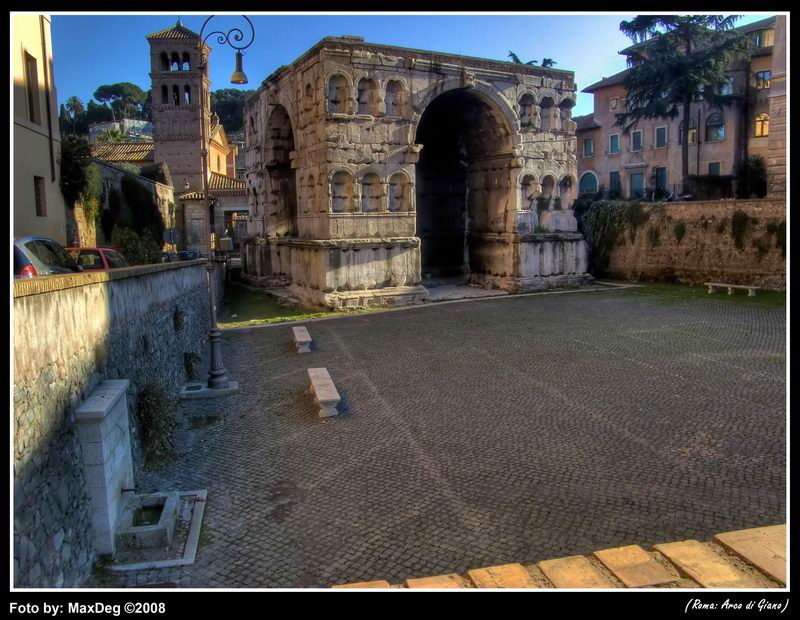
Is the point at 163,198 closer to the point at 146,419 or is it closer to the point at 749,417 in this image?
the point at 146,419

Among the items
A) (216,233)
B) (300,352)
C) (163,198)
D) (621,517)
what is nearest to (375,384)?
Answer: (300,352)

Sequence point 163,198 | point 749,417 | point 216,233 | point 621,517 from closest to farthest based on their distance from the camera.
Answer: point 621,517 < point 749,417 < point 163,198 < point 216,233

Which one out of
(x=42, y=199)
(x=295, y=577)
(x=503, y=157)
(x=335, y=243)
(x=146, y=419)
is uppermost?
(x=503, y=157)

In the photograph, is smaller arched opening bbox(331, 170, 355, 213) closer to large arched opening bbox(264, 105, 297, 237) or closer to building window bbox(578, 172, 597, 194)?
large arched opening bbox(264, 105, 297, 237)

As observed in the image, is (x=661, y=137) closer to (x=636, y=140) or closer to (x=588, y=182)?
(x=636, y=140)

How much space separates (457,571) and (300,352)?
846cm

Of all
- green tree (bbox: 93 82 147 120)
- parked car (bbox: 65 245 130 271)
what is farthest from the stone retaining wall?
green tree (bbox: 93 82 147 120)

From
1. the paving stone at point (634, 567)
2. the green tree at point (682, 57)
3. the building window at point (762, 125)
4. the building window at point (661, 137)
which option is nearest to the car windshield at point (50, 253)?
the paving stone at point (634, 567)

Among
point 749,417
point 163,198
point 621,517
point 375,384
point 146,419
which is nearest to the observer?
point 621,517

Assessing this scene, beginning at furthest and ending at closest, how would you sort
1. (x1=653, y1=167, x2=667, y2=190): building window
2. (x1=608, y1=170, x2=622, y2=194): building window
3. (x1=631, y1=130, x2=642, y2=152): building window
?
(x1=608, y1=170, x2=622, y2=194): building window, (x1=631, y1=130, x2=642, y2=152): building window, (x1=653, y1=167, x2=667, y2=190): building window

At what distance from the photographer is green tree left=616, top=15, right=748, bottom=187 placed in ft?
100

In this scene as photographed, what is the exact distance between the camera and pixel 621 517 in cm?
568

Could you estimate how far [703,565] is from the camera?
4.64 m

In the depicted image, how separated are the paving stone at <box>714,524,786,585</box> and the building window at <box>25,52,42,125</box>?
17.3m
